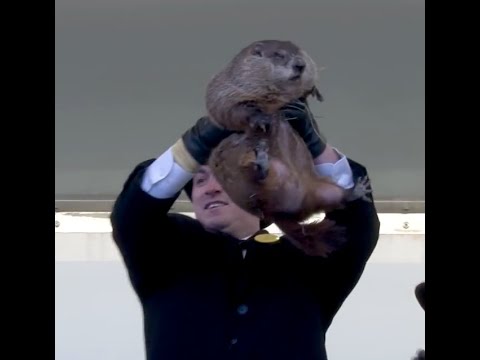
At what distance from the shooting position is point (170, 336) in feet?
3.23

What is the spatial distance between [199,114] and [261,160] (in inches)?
25.2

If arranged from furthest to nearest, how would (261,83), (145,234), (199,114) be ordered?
(199,114), (145,234), (261,83)

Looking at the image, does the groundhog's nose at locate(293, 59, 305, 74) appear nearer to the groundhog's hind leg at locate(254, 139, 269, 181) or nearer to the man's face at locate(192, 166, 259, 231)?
the groundhog's hind leg at locate(254, 139, 269, 181)

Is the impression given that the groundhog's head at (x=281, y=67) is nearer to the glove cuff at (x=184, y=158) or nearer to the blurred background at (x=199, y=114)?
the glove cuff at (x=184, y=158)

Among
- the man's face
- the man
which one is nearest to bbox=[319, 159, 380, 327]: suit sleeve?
the man

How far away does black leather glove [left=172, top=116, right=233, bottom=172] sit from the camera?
92cm

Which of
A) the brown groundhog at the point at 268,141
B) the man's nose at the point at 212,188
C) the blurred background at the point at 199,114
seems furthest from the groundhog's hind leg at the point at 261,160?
the blurred background at the point at 199,114

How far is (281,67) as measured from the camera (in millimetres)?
888

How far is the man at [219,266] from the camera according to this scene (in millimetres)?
974

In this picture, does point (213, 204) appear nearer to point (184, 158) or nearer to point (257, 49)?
point (184, 158)

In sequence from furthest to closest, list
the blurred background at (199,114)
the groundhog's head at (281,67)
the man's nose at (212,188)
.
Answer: the blurred background at (199,114) < the man's nose at (212,188) < the groundhog's head at (281,67)

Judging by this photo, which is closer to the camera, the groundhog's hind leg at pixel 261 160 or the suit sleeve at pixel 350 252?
the groundhog's hind leg at pixel 261 160

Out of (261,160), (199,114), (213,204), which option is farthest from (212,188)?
(199,114)
